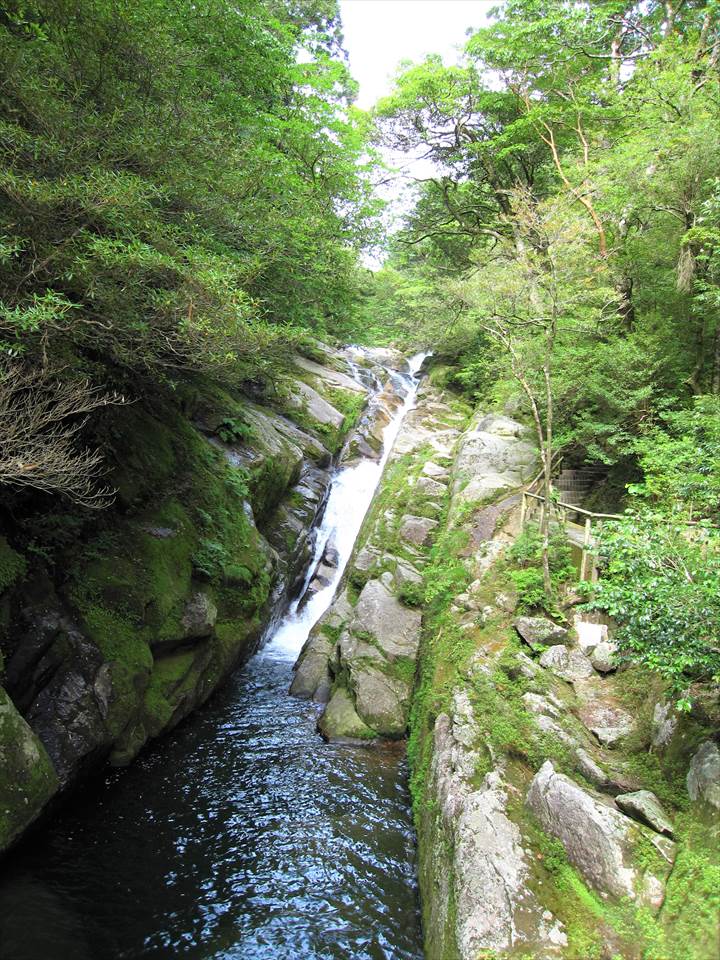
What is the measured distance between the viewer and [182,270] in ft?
20.2

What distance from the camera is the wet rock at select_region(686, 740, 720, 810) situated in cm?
483

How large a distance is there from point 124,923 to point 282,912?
168cm

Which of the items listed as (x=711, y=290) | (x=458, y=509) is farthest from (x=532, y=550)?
(x=711, y=290)

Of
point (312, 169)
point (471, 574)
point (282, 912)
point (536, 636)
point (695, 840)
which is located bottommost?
point (282, 912)

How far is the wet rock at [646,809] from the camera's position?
493 cm

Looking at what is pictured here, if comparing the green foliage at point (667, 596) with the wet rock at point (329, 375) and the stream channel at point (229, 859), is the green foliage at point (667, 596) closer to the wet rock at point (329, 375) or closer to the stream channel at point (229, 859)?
the stream channel at point (229, 859)

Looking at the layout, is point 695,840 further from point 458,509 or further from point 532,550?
point 458,509

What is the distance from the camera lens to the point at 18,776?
5652mm

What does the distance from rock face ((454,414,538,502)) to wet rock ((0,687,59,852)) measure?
371 inches

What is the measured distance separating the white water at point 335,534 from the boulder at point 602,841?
849 centimetres

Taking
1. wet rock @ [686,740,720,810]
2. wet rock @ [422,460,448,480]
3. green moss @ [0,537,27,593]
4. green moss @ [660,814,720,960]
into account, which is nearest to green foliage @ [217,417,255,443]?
wet rock @ [422,460,448,480]

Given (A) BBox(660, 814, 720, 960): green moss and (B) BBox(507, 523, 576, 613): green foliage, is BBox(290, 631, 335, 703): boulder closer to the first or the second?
(B) BBox(507, 523, 576, 613): green foliage

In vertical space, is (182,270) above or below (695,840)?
above

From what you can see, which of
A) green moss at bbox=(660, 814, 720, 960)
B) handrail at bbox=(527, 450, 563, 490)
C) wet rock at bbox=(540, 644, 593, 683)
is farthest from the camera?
handrail at bbox=(527, 450, 563, 490)
